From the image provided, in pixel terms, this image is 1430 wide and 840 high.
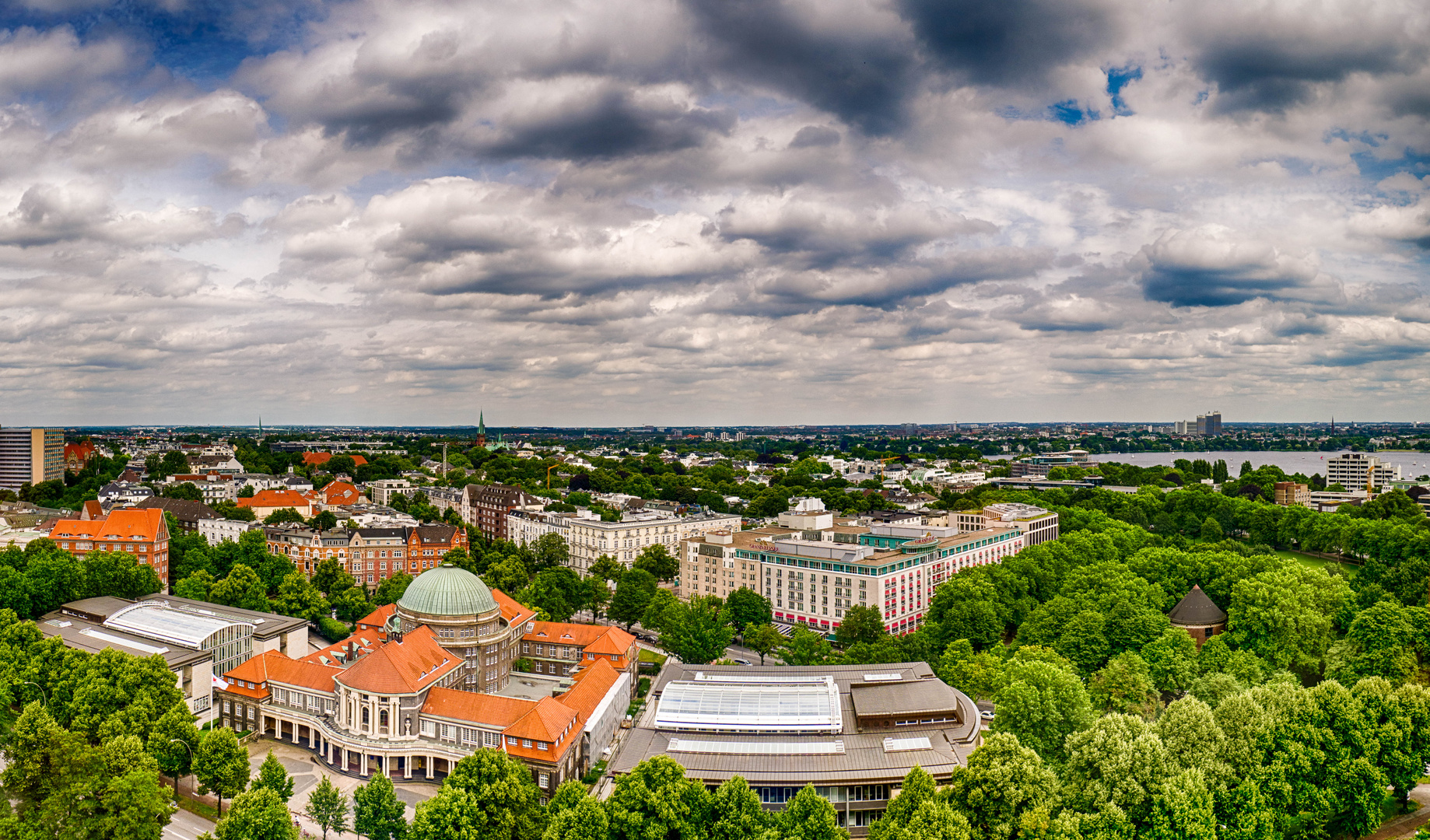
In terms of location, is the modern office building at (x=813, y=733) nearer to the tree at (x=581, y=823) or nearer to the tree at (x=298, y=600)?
the tree at (x=581, y=823)

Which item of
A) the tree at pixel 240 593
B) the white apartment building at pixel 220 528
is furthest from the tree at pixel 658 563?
the white apartment building at pixel 220 528

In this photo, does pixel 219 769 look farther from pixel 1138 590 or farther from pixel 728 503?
pixel 728 503

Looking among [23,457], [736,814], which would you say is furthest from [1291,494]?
[23,457]

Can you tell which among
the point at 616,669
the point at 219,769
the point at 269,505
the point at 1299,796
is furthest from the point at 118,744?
the point at 269,505

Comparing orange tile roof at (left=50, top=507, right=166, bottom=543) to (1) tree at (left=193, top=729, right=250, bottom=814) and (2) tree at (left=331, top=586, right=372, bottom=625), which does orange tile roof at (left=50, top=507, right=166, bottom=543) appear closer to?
(2) tree at (left=331, top=586, right=372, bottom=625)

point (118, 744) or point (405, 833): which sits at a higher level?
point (118, 744)

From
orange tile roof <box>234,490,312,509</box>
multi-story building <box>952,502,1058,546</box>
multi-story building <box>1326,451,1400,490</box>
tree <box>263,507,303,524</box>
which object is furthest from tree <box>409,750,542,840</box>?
multi-story building <box>1326,451,1400,490</box>

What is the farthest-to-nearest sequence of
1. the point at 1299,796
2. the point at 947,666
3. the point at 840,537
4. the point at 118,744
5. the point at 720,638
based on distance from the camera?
the point at 840,537 < the point at 720,638 < the point at 947,666 < the point at 118,744 < the point at 1299,796
